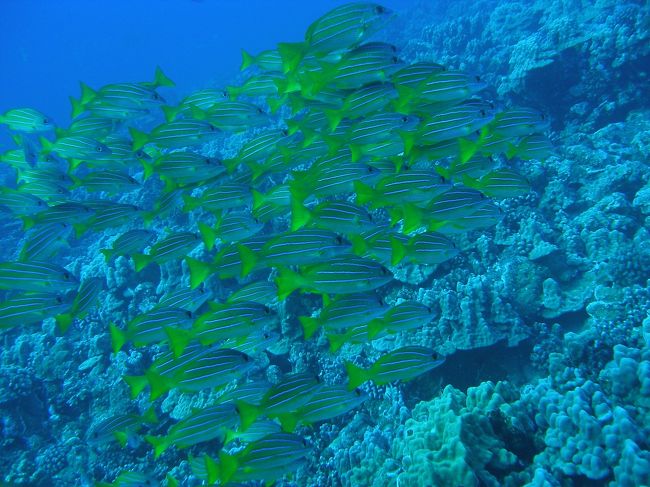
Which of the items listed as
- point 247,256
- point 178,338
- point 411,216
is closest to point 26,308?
point 178,338

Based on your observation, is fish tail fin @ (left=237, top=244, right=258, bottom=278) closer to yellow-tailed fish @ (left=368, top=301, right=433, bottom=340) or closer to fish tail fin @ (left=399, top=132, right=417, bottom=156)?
yellow-tailed fish @ (left=368, top=301, right=433, bottom=340)

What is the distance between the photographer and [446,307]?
5.46 metres

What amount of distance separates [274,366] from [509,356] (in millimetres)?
3287

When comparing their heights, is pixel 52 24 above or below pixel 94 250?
above

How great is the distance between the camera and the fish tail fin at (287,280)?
327 cm

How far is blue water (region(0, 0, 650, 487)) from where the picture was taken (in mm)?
3369

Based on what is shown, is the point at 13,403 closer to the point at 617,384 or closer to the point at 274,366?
the point at 274,366

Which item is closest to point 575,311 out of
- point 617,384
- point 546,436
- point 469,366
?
point 469,366

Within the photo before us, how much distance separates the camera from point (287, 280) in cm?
332

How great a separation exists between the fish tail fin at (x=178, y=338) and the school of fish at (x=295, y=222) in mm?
11

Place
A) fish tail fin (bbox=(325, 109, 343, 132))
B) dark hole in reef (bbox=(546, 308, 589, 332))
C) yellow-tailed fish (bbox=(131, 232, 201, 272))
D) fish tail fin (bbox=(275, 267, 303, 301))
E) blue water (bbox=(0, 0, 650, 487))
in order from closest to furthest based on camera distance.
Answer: fish tail fin (bbox=(275, 267, 303, 301)) → blue water (bbox=(0, 0, 650, 487)) → fish tail fin (bbox=(325, 109, 343, 132)) → yellow-tailed fish (bbox=(131, 232, 201, 272)) → dark hole in reef (bbox=(546, 308, 589, 332))

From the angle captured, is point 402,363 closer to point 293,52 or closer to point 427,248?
point 427,248

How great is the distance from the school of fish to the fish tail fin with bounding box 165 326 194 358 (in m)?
0.01

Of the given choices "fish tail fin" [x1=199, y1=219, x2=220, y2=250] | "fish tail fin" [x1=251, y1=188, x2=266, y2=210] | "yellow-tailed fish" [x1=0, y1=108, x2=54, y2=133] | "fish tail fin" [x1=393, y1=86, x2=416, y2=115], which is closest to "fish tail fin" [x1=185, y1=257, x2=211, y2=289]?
"fish tail fin" [x1=199, y1=219, x2=220, y2=250]
